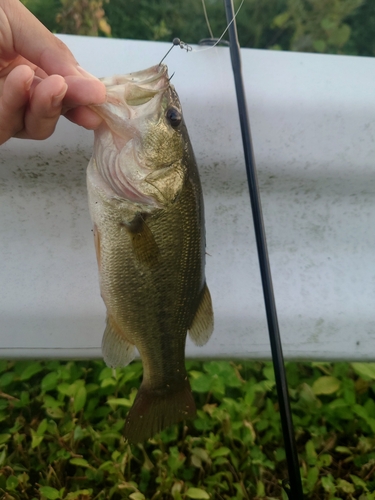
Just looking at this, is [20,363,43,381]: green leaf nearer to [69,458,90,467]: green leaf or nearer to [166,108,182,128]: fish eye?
[69,458,90,467]: green leaf

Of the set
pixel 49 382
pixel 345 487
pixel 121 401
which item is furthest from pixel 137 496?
pixel 345 487

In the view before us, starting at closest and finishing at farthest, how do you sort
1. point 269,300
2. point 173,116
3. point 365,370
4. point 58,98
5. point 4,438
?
point 58,98 < point 173,116 < point 269,300 < point 4,438 < point 365,370

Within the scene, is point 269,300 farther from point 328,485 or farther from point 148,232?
point 328,485

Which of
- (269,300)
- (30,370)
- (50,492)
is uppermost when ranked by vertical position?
(269,300)

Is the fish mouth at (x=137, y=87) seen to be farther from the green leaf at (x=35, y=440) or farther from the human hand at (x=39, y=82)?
the green leaf at (x=35, y=440)

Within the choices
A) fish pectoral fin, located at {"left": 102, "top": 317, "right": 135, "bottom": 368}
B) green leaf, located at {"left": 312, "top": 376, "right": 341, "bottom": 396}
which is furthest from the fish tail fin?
A: green leaf, located at {"left": 312, "top": 376, "right": 341, "bottom": 396}

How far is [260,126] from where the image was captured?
1.42 meters

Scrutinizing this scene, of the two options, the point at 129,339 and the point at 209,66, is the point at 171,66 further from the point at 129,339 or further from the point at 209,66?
the point at 129,339

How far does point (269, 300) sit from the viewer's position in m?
1.11

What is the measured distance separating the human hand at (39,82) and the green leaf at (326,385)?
1.41 meters

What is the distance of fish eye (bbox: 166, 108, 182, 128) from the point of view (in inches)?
37.3

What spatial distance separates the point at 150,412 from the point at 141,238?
0.61m

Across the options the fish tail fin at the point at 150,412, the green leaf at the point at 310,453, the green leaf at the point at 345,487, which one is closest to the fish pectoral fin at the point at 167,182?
the fish tail fin at the point at 150,412

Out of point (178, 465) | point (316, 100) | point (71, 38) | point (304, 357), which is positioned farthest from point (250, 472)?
point (71, 38)
